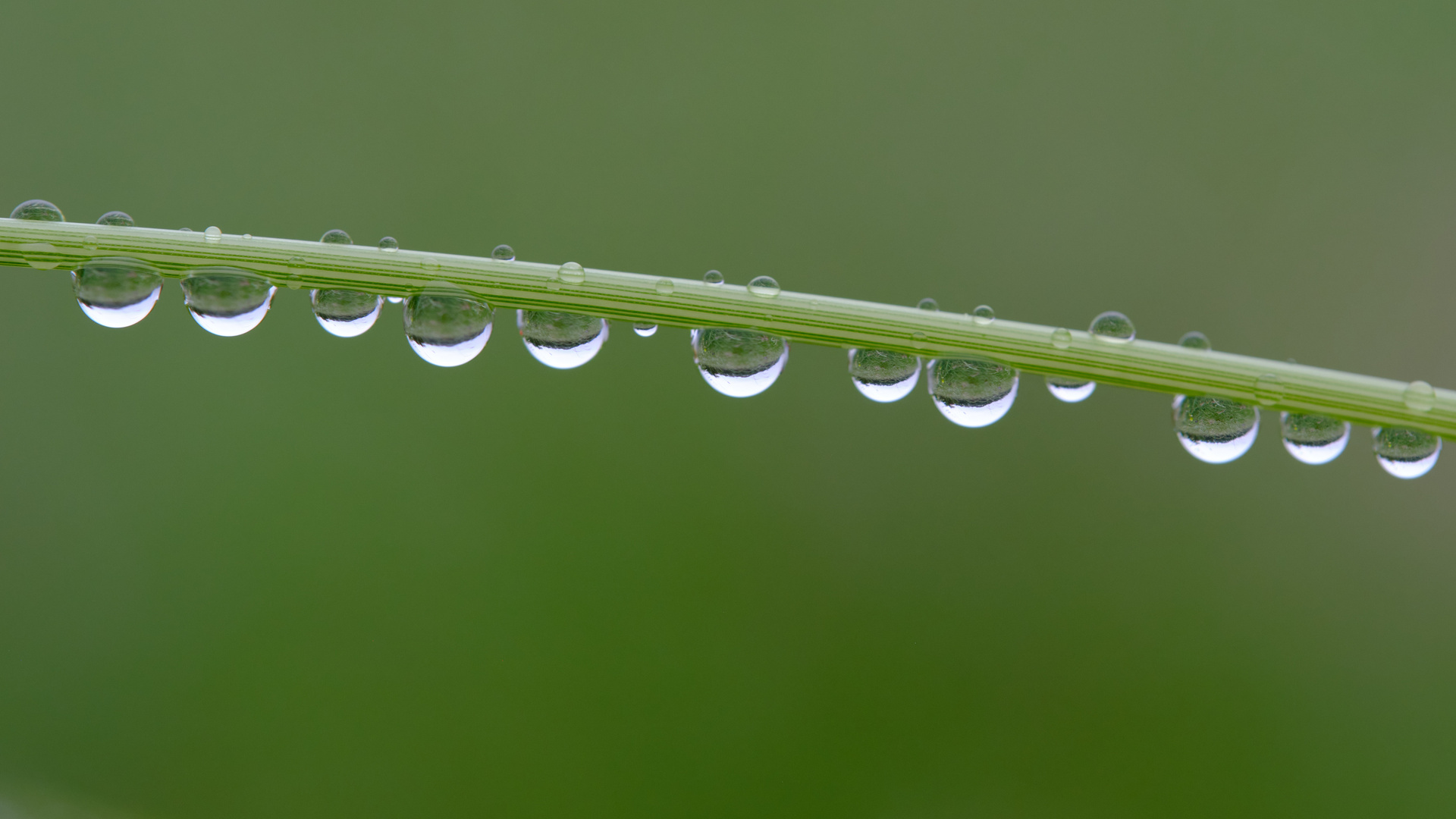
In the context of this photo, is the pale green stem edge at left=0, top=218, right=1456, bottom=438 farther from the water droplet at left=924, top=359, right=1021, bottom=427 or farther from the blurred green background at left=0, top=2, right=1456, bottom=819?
the blurred green background at left=0, top=2, right=1456, bottom=819

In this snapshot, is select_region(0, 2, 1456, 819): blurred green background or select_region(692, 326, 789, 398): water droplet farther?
select_region(0, 2, 1456, 819): blurred green background

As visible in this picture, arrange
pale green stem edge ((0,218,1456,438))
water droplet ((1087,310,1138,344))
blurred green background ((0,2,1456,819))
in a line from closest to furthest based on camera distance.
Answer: pale green stem edge ((0,218,1456,438))
water droplet ((1087,310,1138,344))
blurred green background ((0,2,1456,819))

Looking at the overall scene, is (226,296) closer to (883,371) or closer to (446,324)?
(446,324)

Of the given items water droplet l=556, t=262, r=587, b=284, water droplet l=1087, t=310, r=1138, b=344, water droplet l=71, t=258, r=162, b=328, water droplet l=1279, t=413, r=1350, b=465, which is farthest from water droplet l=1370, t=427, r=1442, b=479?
water droplet l=71, t=258, r=162, b=328

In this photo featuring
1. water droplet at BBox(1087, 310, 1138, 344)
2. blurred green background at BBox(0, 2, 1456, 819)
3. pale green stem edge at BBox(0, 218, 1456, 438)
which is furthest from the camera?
blurred green background at BBox(0, 2, 1456, 819)

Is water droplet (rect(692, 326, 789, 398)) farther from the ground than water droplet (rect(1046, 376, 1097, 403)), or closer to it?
farther from the ground

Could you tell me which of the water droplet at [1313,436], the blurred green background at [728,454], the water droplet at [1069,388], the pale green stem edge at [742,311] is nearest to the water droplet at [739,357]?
the pale green stem edge at [742,311]

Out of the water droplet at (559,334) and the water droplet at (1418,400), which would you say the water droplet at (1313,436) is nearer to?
the water droplet at (1418,400)

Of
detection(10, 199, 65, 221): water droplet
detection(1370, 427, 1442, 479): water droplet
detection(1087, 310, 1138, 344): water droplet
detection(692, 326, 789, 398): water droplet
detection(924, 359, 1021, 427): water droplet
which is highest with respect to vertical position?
detection(10, 199, 65, 221): water droplet
